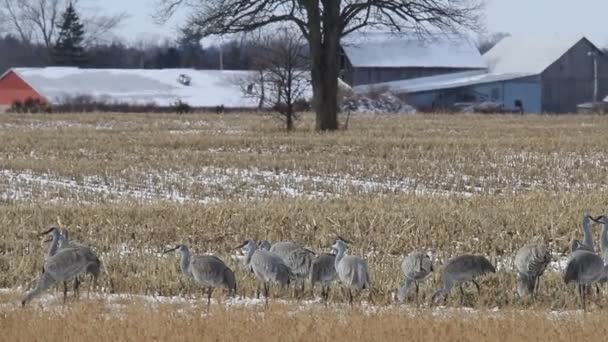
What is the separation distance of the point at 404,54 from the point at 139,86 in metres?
22.2

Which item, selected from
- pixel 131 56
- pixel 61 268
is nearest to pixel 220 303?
pixel 61 268

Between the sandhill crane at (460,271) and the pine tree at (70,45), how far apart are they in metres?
93.2

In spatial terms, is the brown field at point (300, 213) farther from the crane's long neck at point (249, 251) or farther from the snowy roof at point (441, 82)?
the snowy roof at point (441, 82)

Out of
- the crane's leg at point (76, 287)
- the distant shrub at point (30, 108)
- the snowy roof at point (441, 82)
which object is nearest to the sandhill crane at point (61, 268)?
the crane's leg at point (76, 287)

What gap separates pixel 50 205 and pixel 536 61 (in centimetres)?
7851

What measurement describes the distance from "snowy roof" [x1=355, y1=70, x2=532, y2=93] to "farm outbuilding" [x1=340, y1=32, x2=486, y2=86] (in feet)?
3.22

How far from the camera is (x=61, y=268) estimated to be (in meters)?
10.4

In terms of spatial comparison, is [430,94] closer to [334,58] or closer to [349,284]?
[334,58]

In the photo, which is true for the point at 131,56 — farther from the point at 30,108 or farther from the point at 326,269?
the point at 326,269

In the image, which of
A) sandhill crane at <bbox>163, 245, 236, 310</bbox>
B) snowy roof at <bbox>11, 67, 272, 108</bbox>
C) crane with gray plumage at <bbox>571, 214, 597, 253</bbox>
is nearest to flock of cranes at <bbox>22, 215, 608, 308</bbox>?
sandhill crane at <bbox>163, 245, 236, 310</bbox>

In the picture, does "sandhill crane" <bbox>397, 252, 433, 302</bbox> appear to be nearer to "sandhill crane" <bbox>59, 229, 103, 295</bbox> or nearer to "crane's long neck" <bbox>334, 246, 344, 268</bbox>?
"crane's long neck" <bbox>334, 246, 344, 268</bbox>

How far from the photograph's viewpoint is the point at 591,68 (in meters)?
92.3

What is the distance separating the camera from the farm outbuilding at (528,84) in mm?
86688

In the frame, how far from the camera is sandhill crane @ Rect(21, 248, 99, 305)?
10.3 m
